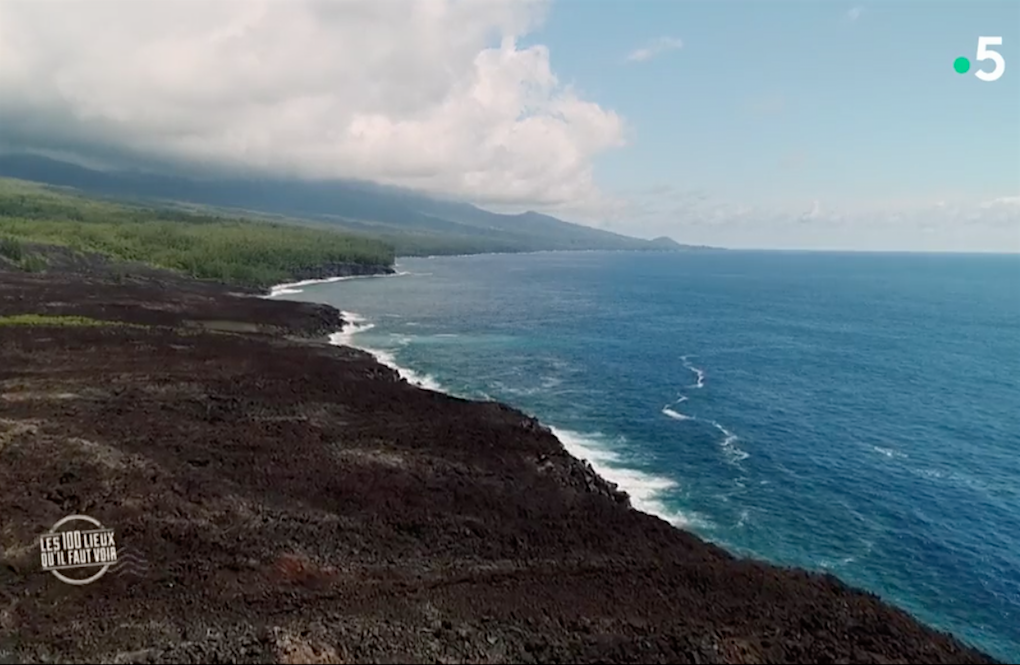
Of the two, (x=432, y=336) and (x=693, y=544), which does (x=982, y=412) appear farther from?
(x=432, y=336)

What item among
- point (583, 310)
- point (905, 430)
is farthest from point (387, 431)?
point (583, 310)

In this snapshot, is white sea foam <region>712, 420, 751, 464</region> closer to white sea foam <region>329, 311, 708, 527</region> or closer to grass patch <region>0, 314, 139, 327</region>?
white sea foam <region>329, 311, 708, 527</region>

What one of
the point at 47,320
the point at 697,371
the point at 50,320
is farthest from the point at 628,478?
the point at 47,320

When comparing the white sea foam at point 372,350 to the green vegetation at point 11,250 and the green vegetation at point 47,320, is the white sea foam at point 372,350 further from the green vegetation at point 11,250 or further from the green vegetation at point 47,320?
the green vegetation at point 11,250

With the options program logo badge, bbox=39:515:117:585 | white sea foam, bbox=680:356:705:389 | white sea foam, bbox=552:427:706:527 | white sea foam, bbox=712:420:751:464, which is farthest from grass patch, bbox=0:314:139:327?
A: white sea foam, bbox=712:420:751:464

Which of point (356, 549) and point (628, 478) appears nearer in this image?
point (356, 549)

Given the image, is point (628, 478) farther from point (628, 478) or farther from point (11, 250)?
point (11, 250)
